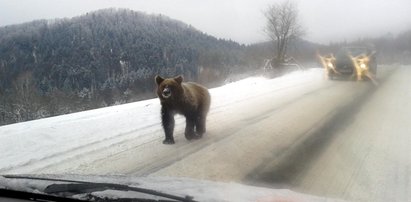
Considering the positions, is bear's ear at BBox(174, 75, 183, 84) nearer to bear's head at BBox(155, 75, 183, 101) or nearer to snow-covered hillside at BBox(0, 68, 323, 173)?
bear's head at BBox(155, 75, 183, 101)

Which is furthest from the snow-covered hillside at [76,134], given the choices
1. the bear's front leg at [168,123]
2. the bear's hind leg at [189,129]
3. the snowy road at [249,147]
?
the bear's hind leg at [189,129]

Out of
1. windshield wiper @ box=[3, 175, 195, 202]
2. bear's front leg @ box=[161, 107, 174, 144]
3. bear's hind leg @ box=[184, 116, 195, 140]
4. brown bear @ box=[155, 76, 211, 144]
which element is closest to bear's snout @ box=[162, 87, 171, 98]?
brown bear @ box=[155, 76, 211, 144]

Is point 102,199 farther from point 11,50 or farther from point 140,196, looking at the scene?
point 11,50

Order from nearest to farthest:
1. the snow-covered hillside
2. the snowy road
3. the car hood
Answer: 1. the car hood
2. the snowy road
3. the snow-covered hillside

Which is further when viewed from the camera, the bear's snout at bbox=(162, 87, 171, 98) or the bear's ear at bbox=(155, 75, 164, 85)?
the bear's snout at bbox=(162, 87, 171, 98)

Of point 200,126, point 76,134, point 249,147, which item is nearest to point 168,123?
point 200,126

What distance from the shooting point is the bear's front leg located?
6.69 m

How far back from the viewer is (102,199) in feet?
7.72

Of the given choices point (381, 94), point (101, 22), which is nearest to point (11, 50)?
point (101, 22)

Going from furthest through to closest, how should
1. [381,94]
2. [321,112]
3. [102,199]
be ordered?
[381,94], [321,112], [102,199]

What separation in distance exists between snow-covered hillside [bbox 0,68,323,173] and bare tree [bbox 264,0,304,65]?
1.62m

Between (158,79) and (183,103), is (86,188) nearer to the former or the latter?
(158,79)

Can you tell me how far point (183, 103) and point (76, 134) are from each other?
188 cm

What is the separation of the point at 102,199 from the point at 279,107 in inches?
320
